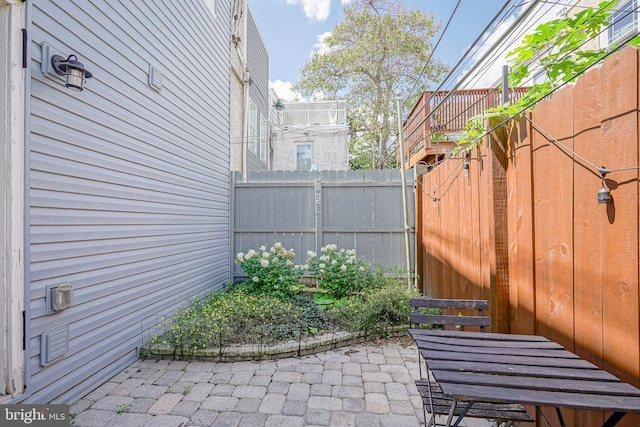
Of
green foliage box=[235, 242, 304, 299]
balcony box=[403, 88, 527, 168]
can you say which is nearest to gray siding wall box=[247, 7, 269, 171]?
balcony box=[403, 88, 527, 168]

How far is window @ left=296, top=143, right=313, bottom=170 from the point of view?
12266mm

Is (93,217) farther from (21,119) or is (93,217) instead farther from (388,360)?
(388,360)

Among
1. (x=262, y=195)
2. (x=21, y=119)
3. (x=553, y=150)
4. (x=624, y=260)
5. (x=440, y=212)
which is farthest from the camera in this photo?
(x=262, y=195)

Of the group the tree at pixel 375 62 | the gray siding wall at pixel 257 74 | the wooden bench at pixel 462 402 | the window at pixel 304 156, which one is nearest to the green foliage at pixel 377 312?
the wooden bench at pixel 462 402

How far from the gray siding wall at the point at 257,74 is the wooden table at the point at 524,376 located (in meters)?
7.53

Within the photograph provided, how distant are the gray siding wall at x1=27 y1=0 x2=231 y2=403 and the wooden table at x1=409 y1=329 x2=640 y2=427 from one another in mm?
2341

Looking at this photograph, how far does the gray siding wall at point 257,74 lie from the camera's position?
8.77 meters

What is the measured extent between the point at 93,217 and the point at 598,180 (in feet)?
10.3

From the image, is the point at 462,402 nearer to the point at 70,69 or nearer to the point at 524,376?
the point at 524,376

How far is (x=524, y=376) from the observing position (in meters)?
1.28

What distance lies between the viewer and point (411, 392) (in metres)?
2.45

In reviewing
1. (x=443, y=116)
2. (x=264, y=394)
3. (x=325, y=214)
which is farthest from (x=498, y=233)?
(x=443, y=116)

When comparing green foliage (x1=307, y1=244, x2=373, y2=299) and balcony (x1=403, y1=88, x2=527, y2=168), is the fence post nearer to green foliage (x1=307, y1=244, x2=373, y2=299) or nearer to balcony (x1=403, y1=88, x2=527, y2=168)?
green foliage (x1=307, y1=244, x2=373, y2=299)

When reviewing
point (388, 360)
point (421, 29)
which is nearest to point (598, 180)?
point (388, 360)
